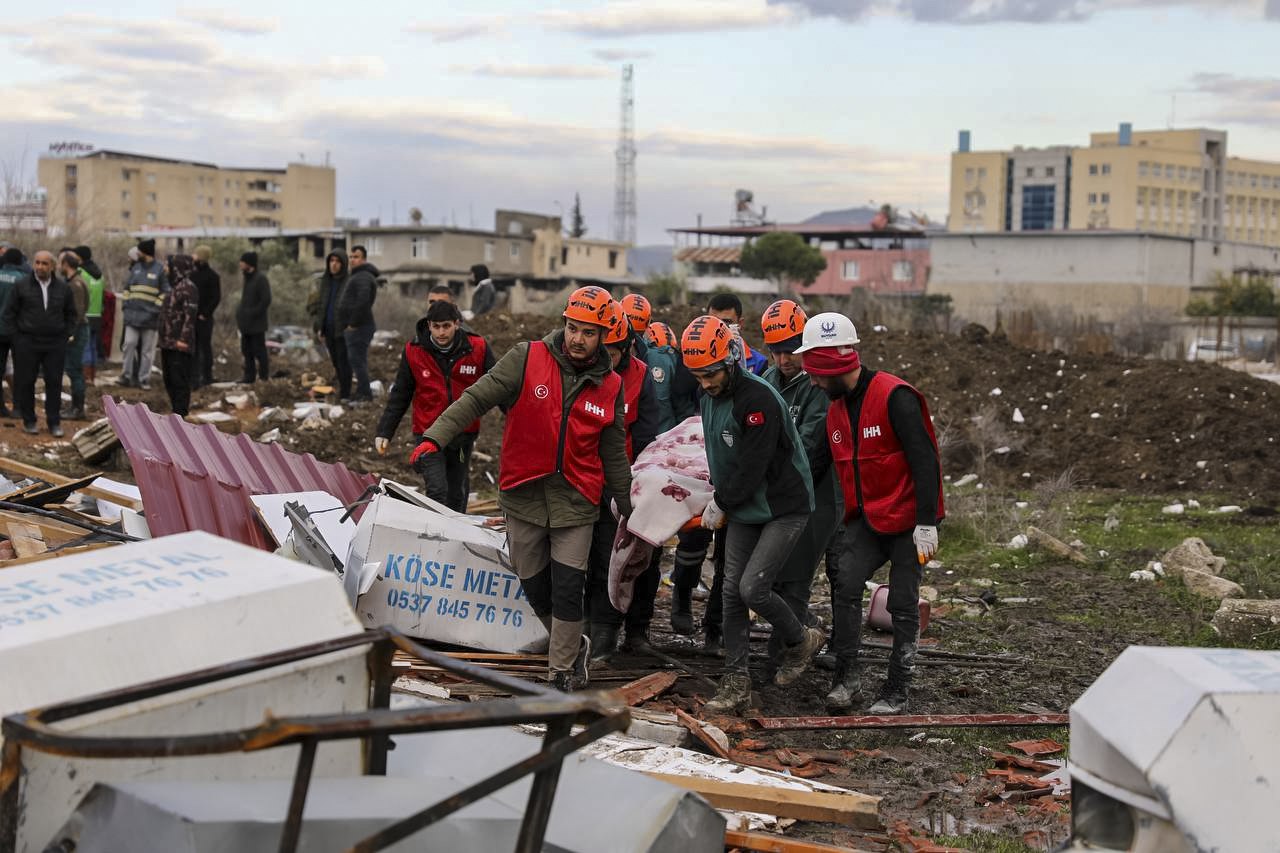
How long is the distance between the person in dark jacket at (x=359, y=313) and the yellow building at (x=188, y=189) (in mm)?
A: 104168

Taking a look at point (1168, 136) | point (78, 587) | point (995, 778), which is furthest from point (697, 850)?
point (1168, 136)

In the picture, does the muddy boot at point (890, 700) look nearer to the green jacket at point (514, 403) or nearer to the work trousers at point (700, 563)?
the work trousers at point (700, 563)

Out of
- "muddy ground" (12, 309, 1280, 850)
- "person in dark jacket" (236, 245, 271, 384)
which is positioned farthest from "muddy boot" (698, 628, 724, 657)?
"person in dark jacket" (236, 245, 271, 384)

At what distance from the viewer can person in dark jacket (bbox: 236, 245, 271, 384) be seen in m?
18.2

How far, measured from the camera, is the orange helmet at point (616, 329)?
6.71 metres

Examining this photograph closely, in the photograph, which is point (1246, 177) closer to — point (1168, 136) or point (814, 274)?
point (1168, 136)

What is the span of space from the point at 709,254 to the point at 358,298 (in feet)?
276

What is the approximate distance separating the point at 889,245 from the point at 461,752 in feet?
321

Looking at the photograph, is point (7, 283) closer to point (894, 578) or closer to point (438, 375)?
point (438, 375)

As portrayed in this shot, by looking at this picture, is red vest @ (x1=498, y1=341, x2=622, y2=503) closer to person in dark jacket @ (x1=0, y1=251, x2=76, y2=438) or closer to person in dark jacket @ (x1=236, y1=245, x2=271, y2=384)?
person in dark jacket @ (x1=0, y1=251, x2=76, y2=438)

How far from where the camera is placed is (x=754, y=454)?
6.65 m

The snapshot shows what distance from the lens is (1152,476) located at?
673 inches

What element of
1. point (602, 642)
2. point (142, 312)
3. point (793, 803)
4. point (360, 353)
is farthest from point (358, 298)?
point (793, 803)

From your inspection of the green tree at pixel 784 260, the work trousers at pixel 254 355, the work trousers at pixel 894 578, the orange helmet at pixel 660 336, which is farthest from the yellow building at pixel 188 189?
the work trousers at pixel 894 578
